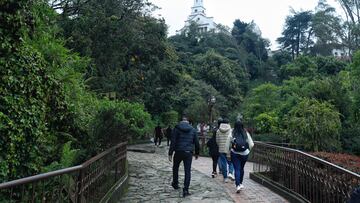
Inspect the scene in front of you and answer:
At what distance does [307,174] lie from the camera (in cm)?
724

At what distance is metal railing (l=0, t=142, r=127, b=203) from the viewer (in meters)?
3.63

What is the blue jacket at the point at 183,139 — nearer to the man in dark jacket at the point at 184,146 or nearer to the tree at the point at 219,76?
the man in dark jacket at the point at 184,146

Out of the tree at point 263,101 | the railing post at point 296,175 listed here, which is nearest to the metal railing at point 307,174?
the railing post at point 296,175

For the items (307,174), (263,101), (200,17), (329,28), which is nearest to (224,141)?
(307,174)

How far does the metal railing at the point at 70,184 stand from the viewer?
363 centimetres

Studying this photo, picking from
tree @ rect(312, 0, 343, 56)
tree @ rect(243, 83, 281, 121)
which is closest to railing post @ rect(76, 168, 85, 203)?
tree @ rect(243, 83, 281, 121)

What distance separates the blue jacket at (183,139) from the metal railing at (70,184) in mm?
1348

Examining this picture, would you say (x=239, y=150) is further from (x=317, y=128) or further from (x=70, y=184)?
(x=317, y=128)

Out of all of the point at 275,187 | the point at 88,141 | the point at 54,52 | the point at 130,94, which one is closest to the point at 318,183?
the point at 275,187

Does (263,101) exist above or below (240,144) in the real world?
above

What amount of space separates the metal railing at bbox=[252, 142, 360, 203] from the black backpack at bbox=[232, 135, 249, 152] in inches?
38.3

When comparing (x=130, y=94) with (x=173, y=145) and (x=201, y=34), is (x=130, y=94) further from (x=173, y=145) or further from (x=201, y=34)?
(x=201, y=34)

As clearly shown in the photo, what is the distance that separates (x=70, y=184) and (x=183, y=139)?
3.61 metres

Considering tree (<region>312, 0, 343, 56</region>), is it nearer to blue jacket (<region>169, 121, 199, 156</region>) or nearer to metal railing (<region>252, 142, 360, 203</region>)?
metal railing (<region>252, 142, 360, 203</region>)
